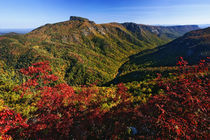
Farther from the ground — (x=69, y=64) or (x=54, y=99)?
(x=54, y=99)

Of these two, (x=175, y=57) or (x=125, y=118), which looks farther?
(x=175, y=57)

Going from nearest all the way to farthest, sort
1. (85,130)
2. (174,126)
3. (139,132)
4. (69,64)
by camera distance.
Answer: (174,126), (85,130), (139,132), (69,64)

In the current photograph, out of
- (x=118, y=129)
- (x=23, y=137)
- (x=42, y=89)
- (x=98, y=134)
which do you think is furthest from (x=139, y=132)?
(x=42, y=89)

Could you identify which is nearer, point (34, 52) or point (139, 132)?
point (139, 132)

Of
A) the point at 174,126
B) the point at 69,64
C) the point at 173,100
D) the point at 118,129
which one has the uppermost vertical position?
the point at 173,100

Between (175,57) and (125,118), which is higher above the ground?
(125,118)

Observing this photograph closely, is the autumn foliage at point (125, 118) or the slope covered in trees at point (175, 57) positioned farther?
the slope covered in trees at point (175, 57)

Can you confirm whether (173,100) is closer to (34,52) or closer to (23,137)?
(23,137)

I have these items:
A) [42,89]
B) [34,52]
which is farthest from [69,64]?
[42,89]

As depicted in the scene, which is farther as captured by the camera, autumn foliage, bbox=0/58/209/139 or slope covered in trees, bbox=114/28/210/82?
slope covered in trees, bbox=114/28/210/82

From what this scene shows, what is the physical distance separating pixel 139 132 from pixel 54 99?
1045cm

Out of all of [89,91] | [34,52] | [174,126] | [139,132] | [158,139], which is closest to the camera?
[174,126]

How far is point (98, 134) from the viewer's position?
944 cm

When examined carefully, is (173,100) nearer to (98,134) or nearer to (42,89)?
(98,134)
